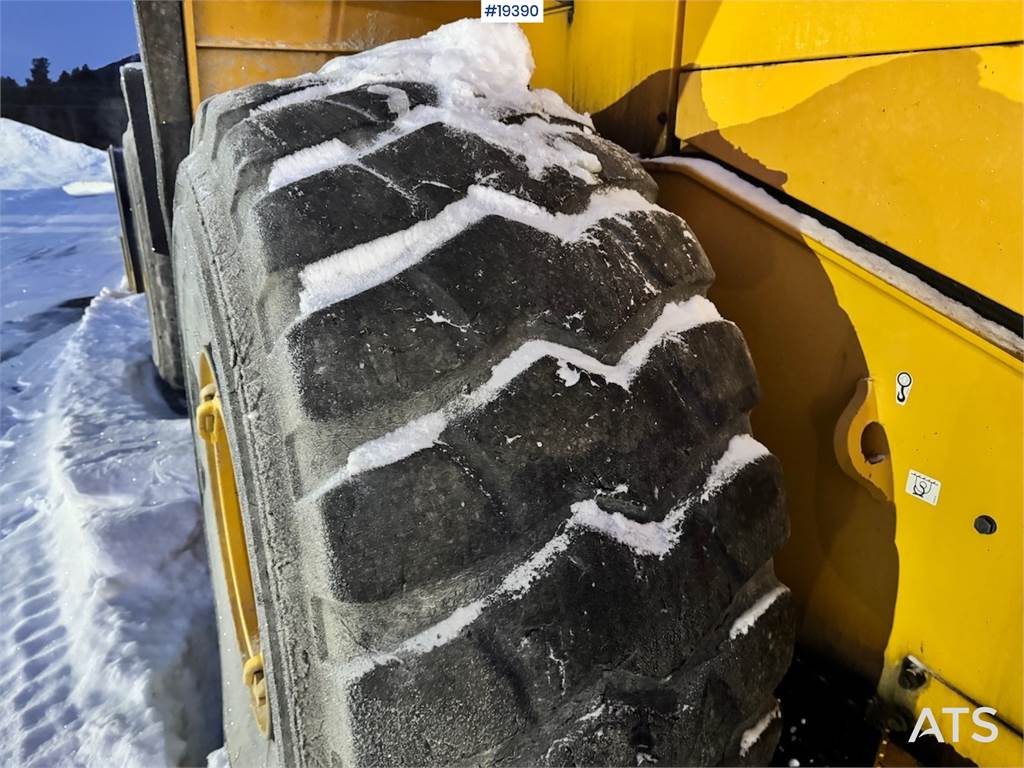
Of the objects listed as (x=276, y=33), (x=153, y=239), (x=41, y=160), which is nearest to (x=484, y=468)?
(x=276, y=33)

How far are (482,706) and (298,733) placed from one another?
20cm

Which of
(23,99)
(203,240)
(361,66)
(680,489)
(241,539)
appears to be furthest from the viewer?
(23,99)

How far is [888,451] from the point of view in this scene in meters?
0.87

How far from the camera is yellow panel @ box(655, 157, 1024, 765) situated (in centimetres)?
78

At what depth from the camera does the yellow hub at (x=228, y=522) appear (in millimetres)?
1014

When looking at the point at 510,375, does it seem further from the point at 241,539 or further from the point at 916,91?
the point at 241,539

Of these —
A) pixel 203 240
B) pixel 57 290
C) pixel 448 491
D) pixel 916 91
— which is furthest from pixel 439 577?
pixel 57 290

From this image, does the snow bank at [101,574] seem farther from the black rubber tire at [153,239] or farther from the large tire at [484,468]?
the large tire at [484,468]

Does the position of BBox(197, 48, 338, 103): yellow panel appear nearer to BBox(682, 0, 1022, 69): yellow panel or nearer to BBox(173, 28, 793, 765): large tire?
BBox(173, 28, 793, 765): large tire

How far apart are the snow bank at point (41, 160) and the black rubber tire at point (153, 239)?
1.63 metres

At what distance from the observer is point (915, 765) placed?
90 centimetres

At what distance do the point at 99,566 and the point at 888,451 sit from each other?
161 cm

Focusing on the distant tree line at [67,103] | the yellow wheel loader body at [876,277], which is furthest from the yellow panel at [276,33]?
the distant tree line at [67,103]

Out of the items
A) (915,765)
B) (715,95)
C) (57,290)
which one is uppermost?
(715,95)
